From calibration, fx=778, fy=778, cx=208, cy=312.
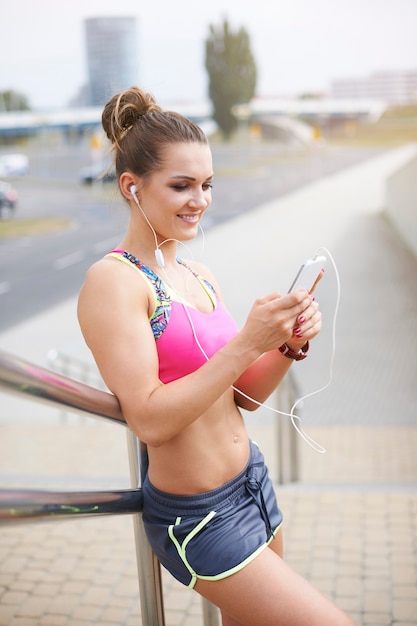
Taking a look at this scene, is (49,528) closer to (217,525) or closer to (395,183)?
(217,525)

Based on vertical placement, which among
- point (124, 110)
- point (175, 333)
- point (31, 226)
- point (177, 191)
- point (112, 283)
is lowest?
point (31, 226)

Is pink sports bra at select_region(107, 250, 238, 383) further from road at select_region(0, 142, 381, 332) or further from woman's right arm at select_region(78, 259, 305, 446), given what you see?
road at select_region(0, 142, 381, 332)

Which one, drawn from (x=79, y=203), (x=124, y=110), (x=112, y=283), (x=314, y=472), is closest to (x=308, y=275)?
(x=112, y=283)

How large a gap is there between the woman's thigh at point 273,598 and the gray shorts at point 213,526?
0.02 m

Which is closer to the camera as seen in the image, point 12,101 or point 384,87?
point 12,101

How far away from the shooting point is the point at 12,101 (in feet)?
89.9

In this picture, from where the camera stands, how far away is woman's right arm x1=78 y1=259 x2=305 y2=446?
1.21m

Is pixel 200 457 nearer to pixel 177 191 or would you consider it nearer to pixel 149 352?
pixel 149 352

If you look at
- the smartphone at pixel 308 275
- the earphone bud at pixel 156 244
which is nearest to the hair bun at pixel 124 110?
the earphone bud at pixel 156 244

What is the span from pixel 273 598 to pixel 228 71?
32.3 meters

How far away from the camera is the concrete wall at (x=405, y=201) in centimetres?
Answer: 1622

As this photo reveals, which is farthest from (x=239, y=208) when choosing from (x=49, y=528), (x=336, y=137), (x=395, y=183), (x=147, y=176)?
(x=147, y=176)

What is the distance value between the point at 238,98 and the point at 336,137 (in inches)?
310

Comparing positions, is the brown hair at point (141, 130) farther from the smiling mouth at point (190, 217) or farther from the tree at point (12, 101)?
the tree at point (12, 101)
